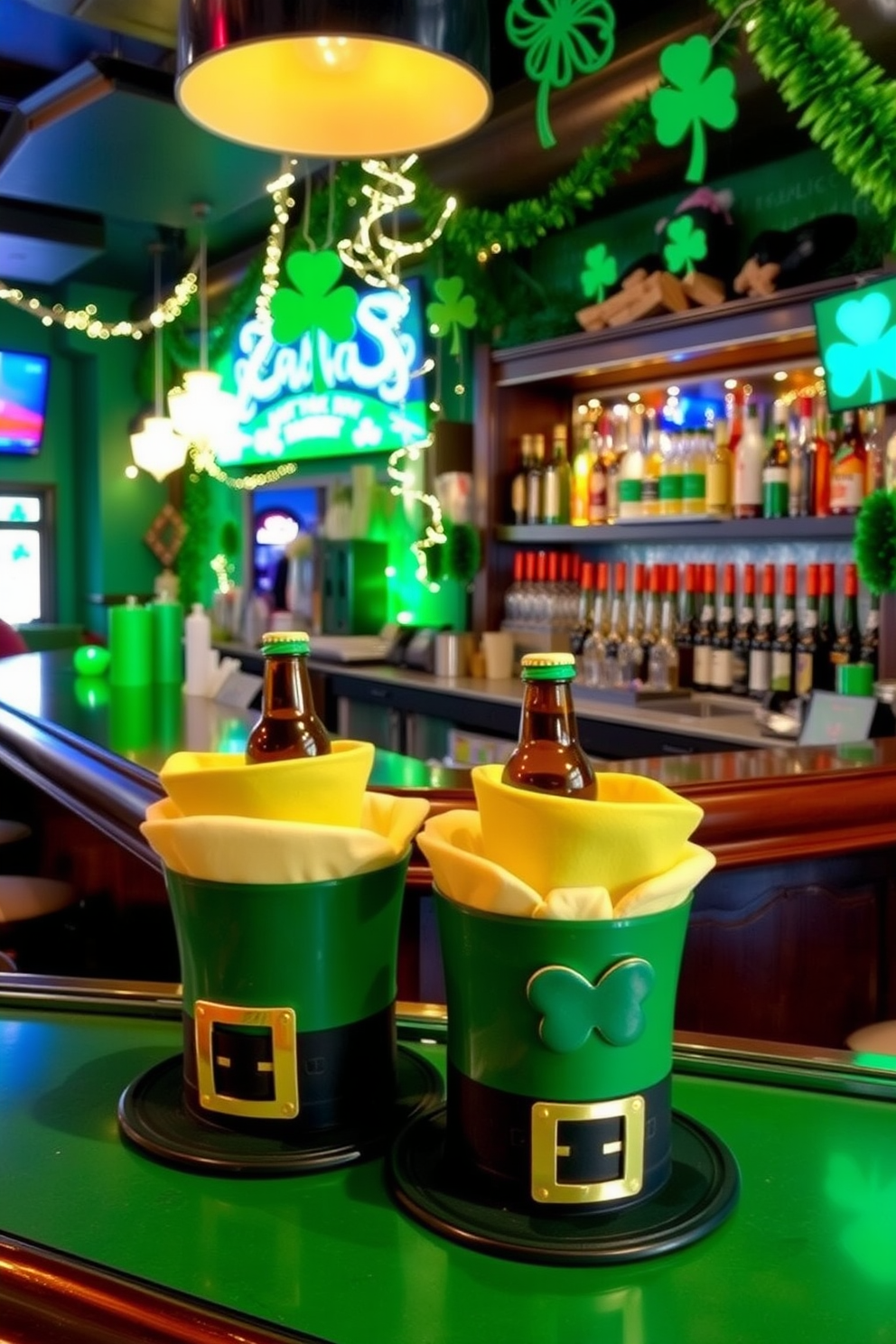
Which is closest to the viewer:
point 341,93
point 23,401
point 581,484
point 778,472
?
point 341,93

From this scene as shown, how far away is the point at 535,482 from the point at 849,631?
152 centimetres

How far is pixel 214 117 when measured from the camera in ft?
6.80

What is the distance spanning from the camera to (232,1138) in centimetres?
84

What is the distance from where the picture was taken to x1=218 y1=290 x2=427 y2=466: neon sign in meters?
5.86

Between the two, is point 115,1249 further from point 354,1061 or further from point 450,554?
point 450,554

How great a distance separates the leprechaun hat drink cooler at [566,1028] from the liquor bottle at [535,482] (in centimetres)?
417

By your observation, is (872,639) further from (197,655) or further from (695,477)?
(197,655)

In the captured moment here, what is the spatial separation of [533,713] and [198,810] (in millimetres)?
240

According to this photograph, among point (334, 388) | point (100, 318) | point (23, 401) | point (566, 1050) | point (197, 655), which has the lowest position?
point (566, 1050)

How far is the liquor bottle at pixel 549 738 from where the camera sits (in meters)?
0.80

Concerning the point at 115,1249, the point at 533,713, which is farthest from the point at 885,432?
the point at 115,1249

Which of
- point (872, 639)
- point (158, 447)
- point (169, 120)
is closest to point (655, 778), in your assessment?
point (872, 639)

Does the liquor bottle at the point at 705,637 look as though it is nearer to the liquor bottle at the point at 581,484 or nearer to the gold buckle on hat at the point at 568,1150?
the liquor bottle at the point at 581,484

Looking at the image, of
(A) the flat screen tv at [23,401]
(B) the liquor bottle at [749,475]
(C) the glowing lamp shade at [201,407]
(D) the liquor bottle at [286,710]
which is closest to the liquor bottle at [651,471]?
(B) the liquor bottle at [749,475]
